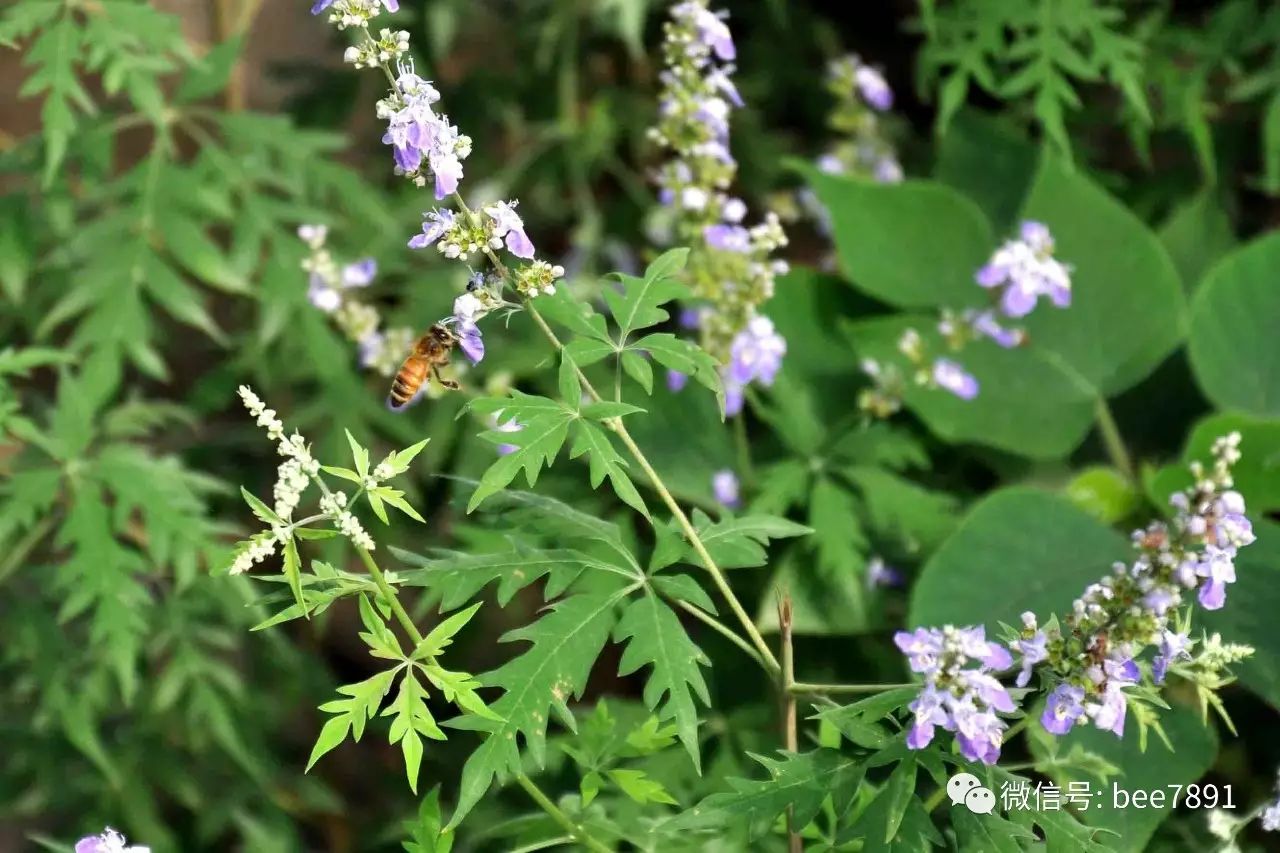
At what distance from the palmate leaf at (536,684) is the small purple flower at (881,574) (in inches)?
21.2

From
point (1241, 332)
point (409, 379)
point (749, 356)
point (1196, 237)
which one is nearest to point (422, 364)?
point (409, 379)

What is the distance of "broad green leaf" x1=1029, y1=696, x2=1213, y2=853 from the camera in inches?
41.2

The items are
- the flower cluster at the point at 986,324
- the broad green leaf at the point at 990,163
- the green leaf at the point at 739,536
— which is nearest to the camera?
the green leaf at the point at 739,536

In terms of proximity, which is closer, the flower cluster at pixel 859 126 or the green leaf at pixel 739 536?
the green leaf at pixel 739 536

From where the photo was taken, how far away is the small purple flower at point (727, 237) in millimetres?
1117

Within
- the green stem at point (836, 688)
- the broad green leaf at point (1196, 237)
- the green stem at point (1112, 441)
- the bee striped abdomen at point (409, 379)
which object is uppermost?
the bee striped abdomen at point (409, 379)

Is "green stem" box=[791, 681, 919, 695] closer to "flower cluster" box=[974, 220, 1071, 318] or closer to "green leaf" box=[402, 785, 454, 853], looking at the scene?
"green leaf" box=[402, 785, 454, 853]

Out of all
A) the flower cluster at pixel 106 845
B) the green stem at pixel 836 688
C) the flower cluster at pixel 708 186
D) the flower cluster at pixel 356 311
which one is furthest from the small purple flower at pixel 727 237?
the flower cluster at pixel 106 845

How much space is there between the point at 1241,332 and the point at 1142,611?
0.82 meters

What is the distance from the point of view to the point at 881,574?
134cm

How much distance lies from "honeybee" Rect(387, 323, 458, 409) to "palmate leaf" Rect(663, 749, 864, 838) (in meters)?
0.36

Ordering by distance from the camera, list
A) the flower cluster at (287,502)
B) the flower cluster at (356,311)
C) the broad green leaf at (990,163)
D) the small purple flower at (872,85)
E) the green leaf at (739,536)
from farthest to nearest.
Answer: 1. the broad green leaf at (990,163)
2. the small purple flower at (872,85)
3. the flower cluster at (356,311)
4. the green leaf at (739,536)
5. the flower cluster at (287,502)

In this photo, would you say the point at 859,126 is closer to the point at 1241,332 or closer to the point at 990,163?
the point at 990,163

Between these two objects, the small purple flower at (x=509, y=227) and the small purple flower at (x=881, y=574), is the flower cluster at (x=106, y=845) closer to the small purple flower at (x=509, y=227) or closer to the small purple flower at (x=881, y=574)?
the small purple flower at (x=509, y=227)
